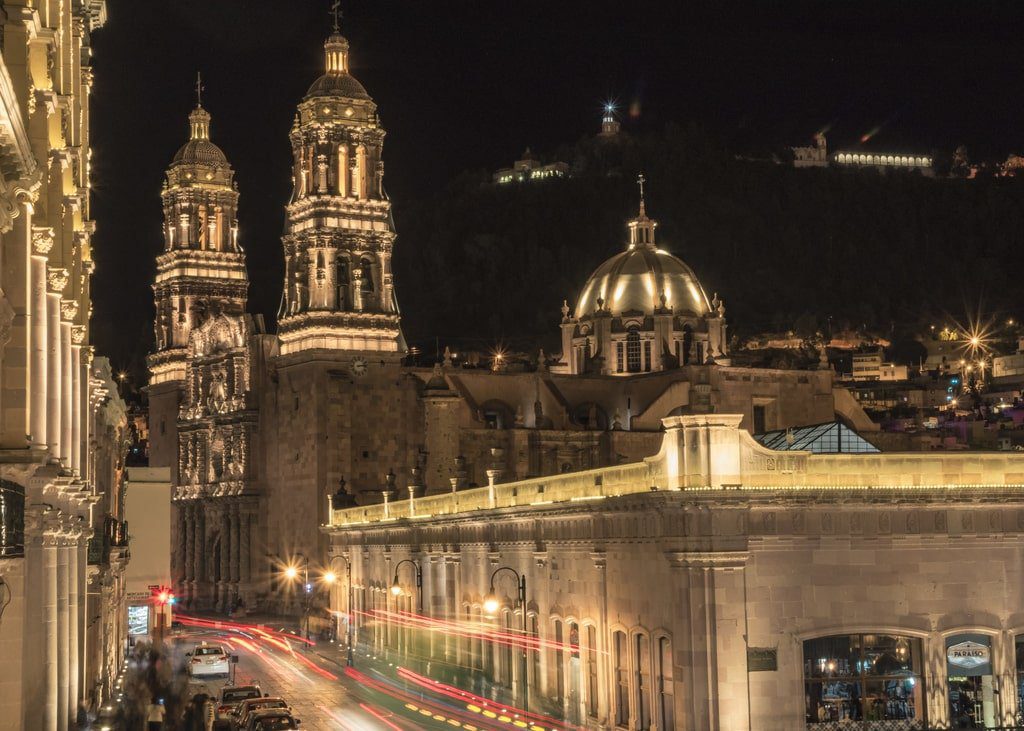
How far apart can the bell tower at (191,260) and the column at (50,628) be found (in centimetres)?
8429

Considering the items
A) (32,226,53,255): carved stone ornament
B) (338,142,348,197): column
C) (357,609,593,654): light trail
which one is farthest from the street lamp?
(32,226,53,255): carved stone ornament

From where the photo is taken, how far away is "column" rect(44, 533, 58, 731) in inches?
965

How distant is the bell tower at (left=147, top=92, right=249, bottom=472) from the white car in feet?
186

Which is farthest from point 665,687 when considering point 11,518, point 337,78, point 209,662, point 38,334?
point 337,78

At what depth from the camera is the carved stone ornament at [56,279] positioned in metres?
25.5

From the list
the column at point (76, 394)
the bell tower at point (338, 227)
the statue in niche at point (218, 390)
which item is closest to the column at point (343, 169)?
the bell tower at point (338, 227)

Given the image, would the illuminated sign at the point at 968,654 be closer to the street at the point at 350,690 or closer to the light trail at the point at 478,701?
the light trail at the point at 478,701

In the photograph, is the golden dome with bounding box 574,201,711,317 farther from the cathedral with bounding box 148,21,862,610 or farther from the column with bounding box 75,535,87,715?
the column with bounding box 75,535,87,715

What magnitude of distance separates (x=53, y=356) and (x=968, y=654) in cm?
1905

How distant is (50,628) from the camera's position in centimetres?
2462

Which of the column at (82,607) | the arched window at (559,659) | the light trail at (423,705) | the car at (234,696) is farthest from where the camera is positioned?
the light trail at (423,705)

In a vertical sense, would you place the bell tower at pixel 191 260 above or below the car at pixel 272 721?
above

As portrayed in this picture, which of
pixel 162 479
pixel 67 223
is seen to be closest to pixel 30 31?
pixel 67 223

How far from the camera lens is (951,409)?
508ft
